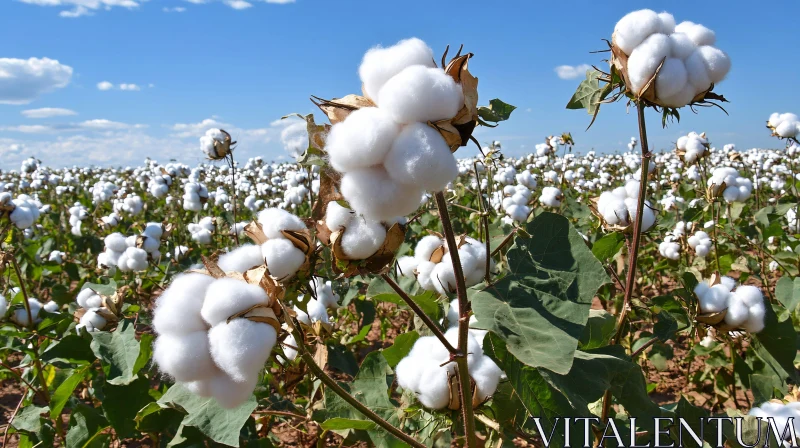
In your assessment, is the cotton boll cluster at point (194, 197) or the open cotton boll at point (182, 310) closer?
the open cotton boll at point (182, 310)

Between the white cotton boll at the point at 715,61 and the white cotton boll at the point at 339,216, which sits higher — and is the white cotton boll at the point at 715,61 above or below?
above

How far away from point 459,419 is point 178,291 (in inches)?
32.4

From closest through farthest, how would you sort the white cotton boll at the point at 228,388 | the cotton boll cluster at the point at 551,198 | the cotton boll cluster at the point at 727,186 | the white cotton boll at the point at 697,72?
1. the white cotton boll at the point at 228,388
2. the white cotton boll at the point at 697,72
3. the cotton boll cluster at the point at 727,186
4. the cotton boll cluster at the point at 551,198

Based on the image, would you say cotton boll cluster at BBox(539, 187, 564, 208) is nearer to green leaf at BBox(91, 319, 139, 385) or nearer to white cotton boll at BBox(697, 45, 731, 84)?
white cotton boll at BBox(697, 45, 731, 84)

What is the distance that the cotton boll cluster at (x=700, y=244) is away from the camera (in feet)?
11.9

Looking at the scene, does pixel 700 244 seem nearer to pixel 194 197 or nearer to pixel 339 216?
pixel 339 216

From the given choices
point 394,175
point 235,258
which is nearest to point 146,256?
point 235,258

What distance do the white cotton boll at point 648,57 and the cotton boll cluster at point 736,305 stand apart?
77 cm

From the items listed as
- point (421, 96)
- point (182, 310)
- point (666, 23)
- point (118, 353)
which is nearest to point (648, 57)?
point (666, 23)

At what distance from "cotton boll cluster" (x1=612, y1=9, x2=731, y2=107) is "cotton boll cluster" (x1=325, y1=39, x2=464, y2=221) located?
2.32 ft

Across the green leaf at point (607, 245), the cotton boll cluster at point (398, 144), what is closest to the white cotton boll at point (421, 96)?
the cotton boll cluster at point (398, 144)

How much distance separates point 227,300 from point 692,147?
3.56 m

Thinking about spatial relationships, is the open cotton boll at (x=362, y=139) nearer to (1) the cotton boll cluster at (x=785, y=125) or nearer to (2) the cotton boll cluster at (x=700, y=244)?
(2) the cotton boll cluster at (x=700, y=244)

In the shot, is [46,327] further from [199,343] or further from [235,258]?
[199,343]
